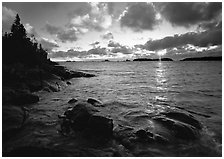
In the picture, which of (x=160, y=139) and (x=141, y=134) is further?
(x=141, y=134)

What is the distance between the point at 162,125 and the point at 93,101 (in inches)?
279

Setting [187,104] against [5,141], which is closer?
[5,141]

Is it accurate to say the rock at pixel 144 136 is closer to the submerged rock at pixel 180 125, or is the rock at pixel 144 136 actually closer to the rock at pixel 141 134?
the rock at pixel 141 134

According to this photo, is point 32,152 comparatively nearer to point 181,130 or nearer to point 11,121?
point 11,121

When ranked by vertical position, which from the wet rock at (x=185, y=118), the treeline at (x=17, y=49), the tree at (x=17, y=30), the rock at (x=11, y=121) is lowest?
the wet rock at (x=185, y=118)

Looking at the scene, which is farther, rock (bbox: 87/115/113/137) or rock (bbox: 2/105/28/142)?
rock (bbox: 87/115/113/137)

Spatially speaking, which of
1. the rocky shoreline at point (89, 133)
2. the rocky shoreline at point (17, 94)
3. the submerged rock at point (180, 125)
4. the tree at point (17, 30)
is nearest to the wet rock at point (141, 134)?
the rocky shoreline at point (89, 133)

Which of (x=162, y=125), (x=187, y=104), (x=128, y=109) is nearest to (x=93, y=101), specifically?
(x=128, y=109)

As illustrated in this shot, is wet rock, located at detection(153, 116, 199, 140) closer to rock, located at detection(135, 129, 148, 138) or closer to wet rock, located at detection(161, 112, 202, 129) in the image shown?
wet rock, located at detection(161, 112, 202, 129)

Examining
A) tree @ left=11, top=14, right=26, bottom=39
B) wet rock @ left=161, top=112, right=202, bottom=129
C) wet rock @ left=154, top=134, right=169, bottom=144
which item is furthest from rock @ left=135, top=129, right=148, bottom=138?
tree @ left=11, top=14, right=26, bottom=39

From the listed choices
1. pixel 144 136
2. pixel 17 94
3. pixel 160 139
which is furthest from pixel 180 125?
pixel 17 94

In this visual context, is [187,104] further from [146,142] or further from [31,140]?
[31,140]

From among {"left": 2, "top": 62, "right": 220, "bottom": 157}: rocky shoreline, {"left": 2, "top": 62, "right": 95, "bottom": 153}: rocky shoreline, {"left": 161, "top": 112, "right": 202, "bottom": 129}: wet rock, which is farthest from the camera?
{"left": 161, "top": 112, "right": 202, "bottom": 129}: wet rock

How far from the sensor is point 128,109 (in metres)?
14.8
